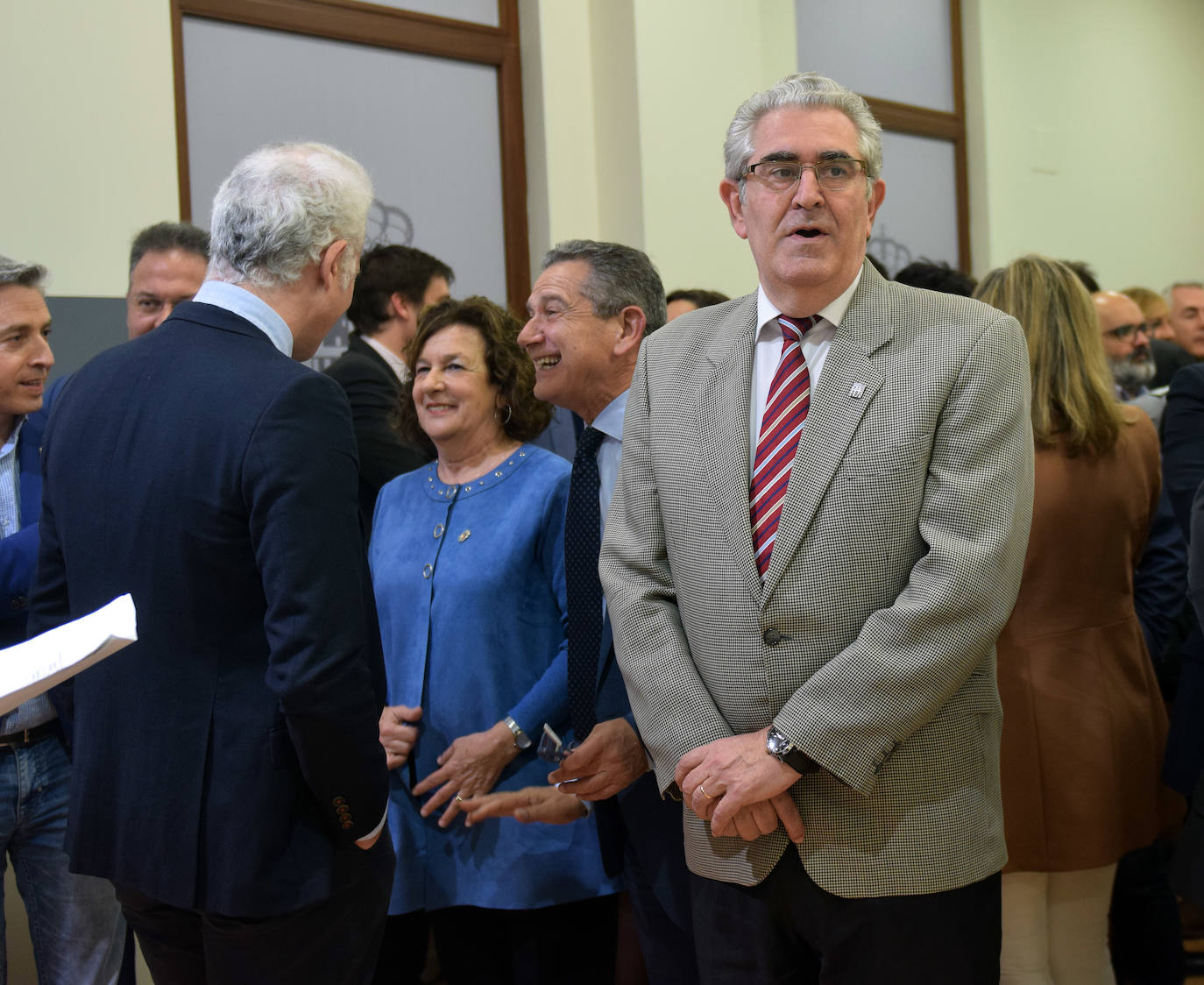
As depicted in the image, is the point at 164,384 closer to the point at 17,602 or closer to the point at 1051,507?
the point at 17,602

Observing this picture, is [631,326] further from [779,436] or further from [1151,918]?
[1151,918]

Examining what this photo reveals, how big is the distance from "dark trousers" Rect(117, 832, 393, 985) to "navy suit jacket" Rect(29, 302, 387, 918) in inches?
2.0

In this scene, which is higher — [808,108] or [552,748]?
[808,108]

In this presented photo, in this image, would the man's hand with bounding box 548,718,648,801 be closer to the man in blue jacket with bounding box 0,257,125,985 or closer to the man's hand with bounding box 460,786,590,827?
the man's hand with bounding box 460,786,590,827

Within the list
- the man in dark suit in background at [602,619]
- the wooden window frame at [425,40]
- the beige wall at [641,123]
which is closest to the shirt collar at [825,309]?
the man in dark suit in background at [602,619]

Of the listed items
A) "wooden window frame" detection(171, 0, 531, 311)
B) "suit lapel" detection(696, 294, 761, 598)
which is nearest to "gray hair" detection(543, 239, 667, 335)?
"suit lapel" detection(696, 294, 761, 598)

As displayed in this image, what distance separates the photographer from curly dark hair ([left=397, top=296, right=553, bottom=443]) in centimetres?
242

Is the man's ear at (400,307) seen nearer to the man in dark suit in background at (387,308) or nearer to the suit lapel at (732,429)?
the man in dark suit in background at (387,308)

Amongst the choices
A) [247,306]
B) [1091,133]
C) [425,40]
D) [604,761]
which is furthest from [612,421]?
[1091,133]

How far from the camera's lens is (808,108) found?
1.65 metres

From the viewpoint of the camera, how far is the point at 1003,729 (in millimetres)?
2193

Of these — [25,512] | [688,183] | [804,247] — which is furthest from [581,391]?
[688,183]

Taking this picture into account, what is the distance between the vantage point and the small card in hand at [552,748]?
6.83 ft

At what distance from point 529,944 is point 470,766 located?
382 mm
